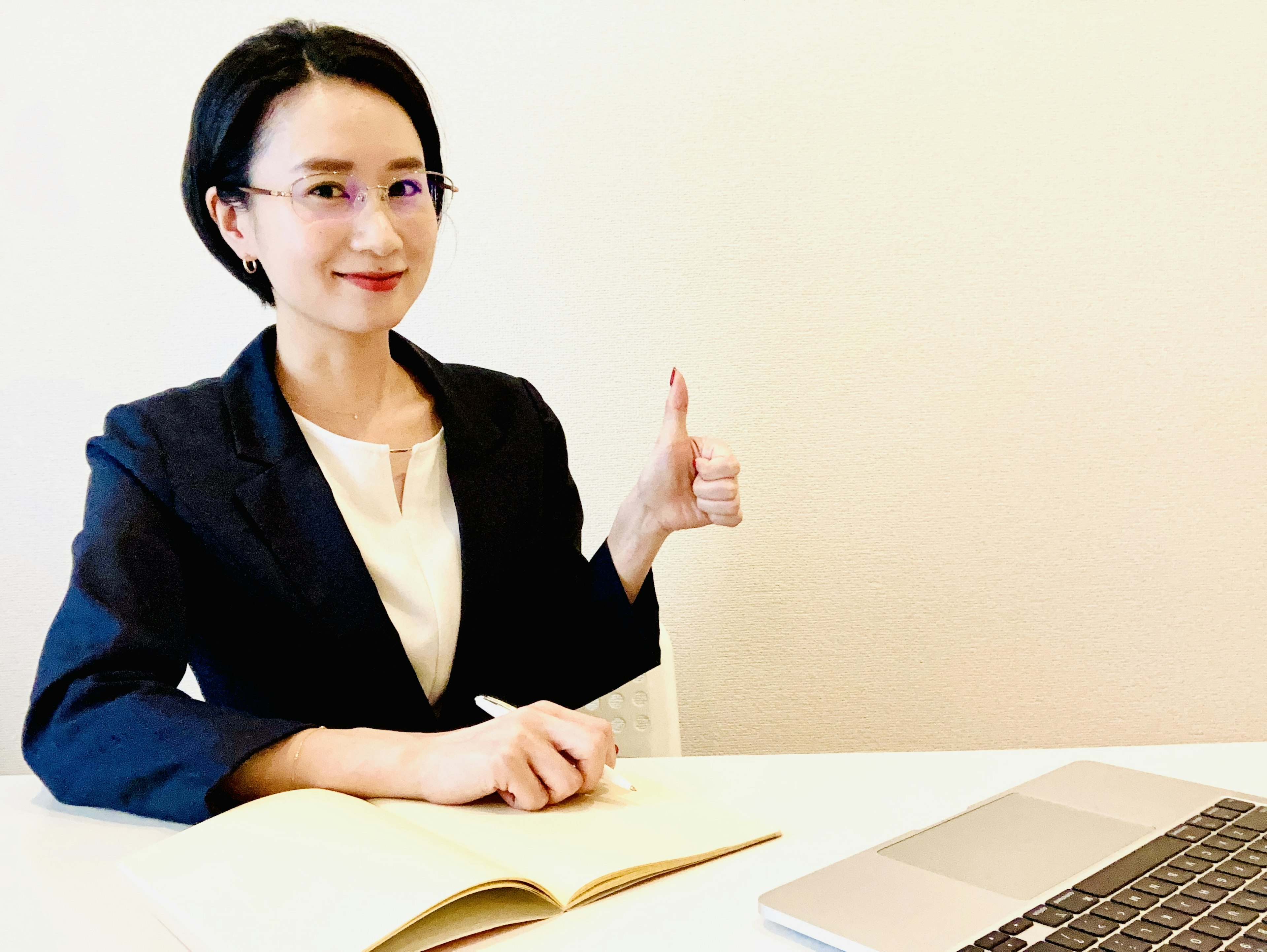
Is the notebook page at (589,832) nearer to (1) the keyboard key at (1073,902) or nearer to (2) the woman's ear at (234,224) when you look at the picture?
(1) the keyboard key at (1073,902)

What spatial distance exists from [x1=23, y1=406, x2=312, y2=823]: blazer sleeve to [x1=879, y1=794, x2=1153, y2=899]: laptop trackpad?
1.67 feet

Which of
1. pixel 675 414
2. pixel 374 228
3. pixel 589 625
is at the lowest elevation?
pixel 589 625

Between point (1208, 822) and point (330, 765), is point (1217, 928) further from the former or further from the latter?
point (330, 765)

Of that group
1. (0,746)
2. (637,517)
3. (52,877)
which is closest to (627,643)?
(637,517)

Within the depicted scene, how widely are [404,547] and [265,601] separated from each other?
0.56 feet

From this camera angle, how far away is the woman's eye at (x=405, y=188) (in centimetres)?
117

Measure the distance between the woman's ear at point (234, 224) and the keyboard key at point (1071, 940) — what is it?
103 centimetres

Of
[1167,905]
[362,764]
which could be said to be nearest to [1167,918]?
[1167,905]

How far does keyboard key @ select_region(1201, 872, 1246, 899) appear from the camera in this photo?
604mm

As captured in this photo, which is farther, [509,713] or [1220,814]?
[509,713]

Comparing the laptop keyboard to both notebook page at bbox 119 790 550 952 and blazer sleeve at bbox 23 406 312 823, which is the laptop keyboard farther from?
blazer sleeve at bbox 23 406 312 823

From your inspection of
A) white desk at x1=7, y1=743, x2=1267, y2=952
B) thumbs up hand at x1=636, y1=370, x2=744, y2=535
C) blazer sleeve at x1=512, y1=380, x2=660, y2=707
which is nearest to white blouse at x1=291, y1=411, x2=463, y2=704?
blazer sleeve at x1=512, y1=380, x2=660, y2=707

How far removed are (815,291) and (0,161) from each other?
4.37 ft

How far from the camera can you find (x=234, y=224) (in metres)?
1.22
